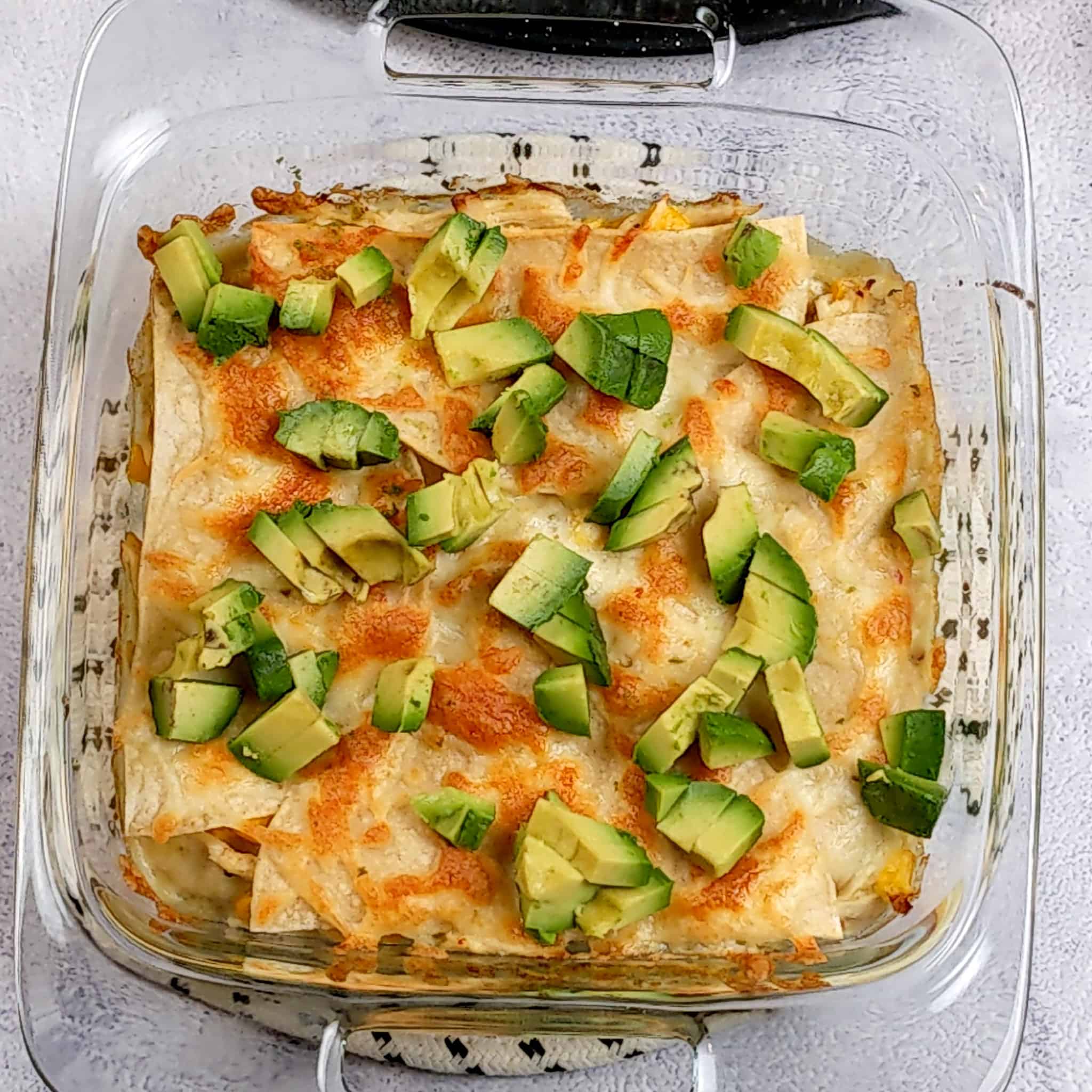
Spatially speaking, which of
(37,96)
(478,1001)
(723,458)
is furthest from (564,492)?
(37,96)

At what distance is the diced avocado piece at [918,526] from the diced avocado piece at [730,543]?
0.19 meters

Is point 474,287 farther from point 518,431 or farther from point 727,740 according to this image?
point 727,740

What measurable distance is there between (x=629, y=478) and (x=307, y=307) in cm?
43

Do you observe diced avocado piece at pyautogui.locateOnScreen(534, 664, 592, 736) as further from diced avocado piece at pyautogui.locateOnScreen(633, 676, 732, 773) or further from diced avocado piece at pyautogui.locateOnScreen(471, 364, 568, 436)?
diced avocado piece at pyautogui.locateOnScreen(471, 364, 568, 436)

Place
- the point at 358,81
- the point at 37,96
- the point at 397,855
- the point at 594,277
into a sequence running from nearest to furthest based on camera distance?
1. the point at 397,855
2. the point at 594,277
3. the point at 358,81
4. the point at 37,96

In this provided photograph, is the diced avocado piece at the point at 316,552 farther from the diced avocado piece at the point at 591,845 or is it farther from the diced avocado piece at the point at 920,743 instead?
the diced avocado piece at the point at 920,743

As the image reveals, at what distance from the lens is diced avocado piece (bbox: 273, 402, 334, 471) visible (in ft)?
5.11

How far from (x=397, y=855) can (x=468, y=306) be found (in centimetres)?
65

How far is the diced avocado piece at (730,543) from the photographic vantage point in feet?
5.10

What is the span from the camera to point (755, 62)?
1951 mm

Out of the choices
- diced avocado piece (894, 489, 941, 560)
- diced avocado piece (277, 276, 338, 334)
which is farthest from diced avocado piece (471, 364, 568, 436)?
diced avocado piece (894, 489, 941, 560)

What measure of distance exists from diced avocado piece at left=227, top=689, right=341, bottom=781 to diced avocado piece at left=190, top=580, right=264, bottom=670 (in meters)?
0.08

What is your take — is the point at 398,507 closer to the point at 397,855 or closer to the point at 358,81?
the point at 397,855

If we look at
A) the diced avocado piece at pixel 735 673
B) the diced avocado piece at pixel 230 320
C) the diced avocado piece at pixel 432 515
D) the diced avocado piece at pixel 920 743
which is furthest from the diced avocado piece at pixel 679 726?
the diced avocado piece at pixel 230 320
